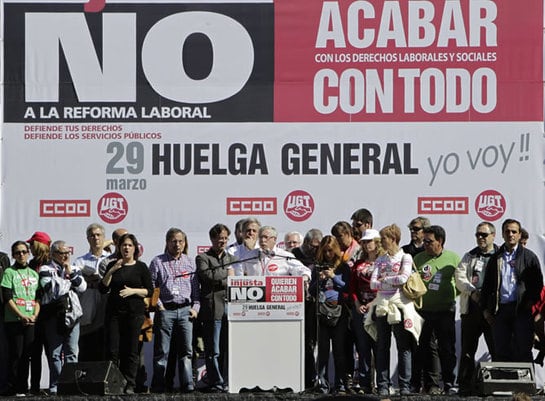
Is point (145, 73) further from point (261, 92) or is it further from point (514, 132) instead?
point (514, 132)

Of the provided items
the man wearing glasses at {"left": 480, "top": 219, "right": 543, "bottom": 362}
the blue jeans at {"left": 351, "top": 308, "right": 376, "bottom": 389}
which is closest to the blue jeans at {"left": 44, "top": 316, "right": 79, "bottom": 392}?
the blue jeans at {"left": 351, "top": 308, "right": 376, "bottom": 389}

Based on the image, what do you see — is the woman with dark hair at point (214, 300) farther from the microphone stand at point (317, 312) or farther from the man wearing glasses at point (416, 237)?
the man wearing glasses at point (416, 237)

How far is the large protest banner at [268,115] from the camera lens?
14164 mm

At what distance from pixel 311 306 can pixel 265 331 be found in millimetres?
659

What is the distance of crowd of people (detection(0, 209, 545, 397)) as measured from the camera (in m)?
12.5

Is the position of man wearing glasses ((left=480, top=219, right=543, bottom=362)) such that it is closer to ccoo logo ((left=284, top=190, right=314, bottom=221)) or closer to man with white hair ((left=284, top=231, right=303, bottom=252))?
man with white hair ((left=284, top=231, right=303, bottom=252))

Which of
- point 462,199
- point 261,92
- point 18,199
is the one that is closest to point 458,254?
point 462,199

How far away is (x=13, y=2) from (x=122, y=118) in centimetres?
180

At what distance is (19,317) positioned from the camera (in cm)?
1283

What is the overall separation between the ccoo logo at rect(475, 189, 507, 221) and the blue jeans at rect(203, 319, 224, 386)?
10.6 feet

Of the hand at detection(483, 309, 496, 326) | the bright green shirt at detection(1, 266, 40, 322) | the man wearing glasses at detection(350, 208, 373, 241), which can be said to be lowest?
the hand at detection(483, 309, 496, 326)

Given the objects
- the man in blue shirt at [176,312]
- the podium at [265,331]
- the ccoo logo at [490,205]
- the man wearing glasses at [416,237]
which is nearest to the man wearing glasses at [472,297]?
the man wearing glasses at [416,237]

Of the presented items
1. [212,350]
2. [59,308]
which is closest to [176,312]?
[212,350]

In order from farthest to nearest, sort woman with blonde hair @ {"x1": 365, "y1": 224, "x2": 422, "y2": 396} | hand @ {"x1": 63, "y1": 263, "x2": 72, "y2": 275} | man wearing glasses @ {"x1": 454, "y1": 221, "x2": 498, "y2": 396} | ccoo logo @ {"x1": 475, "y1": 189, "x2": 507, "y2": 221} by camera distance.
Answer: ccoo logo @ {"x1": 475, "y1": 189, "x2": 507, "y2": 221}
hand @ {"x1": 63, "y1": 263, "x2": 72, "y2": 275}
man wearing glasses @ {"x1": 454, "y1": 221, "x2": 498, "y2": 396}
woman with blonde hair @ {"x1": 365, "y1": 224, "x2": 422, "y2": 396}
